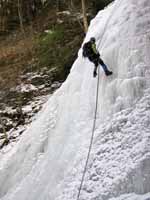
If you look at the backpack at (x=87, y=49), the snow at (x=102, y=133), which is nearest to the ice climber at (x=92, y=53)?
the backpack at (x=87, y=49)

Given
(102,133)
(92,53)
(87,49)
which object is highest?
(87,49)

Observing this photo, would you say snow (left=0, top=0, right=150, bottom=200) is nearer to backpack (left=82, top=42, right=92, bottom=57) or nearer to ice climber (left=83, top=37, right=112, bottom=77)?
ice climber (left=83, top=37, right=112, bottom=77)

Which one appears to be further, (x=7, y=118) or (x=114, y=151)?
(x=7, y=118)

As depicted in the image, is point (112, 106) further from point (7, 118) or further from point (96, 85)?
point (7, 118)

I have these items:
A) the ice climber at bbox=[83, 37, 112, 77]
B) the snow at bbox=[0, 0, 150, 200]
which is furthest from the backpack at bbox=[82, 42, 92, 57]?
the snow at bbox=[0, 0, 150, 200]

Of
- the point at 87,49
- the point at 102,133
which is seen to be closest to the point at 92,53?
the point at 87,49

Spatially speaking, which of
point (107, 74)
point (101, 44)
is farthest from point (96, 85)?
point (101, 44)

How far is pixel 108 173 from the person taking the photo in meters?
10.3

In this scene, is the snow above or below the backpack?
below

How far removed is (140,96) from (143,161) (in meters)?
1.95

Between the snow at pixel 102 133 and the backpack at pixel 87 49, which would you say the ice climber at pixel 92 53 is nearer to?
the backpack at pixel 87 49

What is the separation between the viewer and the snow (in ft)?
33.2

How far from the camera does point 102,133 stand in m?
11.1

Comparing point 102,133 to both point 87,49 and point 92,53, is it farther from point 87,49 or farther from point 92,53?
point 87,49
